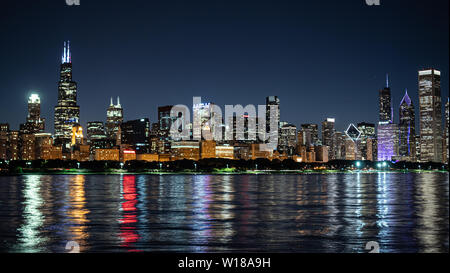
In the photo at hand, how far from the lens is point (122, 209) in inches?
1505

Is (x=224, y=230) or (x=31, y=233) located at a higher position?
(x=31, y=233)

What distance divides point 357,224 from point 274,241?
8416 mm

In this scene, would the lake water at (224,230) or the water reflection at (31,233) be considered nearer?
the water reflection at (31,233)

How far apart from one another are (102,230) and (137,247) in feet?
19.5

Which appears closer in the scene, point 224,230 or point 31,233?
point 31,233

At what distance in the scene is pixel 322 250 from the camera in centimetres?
1914

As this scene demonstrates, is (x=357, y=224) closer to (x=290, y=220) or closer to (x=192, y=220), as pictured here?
(x=290, y=220)

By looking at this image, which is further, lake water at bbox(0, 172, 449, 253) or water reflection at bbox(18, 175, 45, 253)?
lake water at bbox(0, 172, 449, 253)
